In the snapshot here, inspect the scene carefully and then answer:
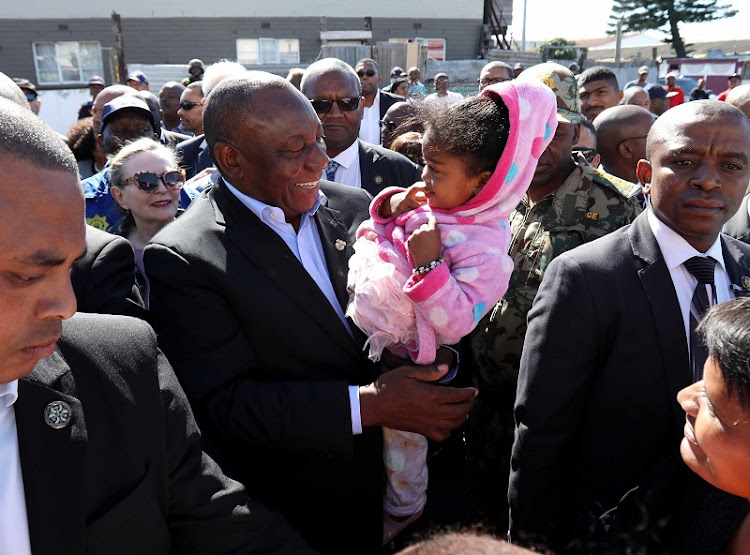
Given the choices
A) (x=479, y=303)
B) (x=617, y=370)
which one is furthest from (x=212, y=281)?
(x=617, y=370)

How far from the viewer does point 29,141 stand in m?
1.29

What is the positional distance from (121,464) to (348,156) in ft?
10.9

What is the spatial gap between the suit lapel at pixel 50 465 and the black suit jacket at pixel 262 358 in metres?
0.56

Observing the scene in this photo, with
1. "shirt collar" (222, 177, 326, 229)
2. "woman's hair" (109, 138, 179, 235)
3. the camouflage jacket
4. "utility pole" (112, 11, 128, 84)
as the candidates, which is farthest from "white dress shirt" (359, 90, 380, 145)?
"utility pole" (112, 11, 128, 84)

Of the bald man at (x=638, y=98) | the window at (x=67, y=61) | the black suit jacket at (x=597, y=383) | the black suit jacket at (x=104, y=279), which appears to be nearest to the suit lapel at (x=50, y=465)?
the black suit jacket at (x=104, y=279)

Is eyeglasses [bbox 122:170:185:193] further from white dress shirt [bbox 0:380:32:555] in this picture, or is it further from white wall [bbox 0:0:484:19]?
white wall [bbox 0:0:484:19]

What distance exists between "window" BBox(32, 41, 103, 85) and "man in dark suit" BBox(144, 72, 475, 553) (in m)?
27.0

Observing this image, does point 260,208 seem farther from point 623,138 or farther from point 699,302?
point 623,138

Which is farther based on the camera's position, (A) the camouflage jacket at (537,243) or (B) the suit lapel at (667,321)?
(A) the camouflage jacket at (537,243)

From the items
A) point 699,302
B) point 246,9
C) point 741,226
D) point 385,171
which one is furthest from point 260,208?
point 246,9

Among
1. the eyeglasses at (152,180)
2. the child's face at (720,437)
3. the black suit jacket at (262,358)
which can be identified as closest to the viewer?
the child's face at (720,437)

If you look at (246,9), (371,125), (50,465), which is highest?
(246,9)

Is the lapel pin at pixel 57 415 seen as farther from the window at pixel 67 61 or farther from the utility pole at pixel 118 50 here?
the window at pixel 67 61

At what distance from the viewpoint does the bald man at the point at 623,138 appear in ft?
15.5
